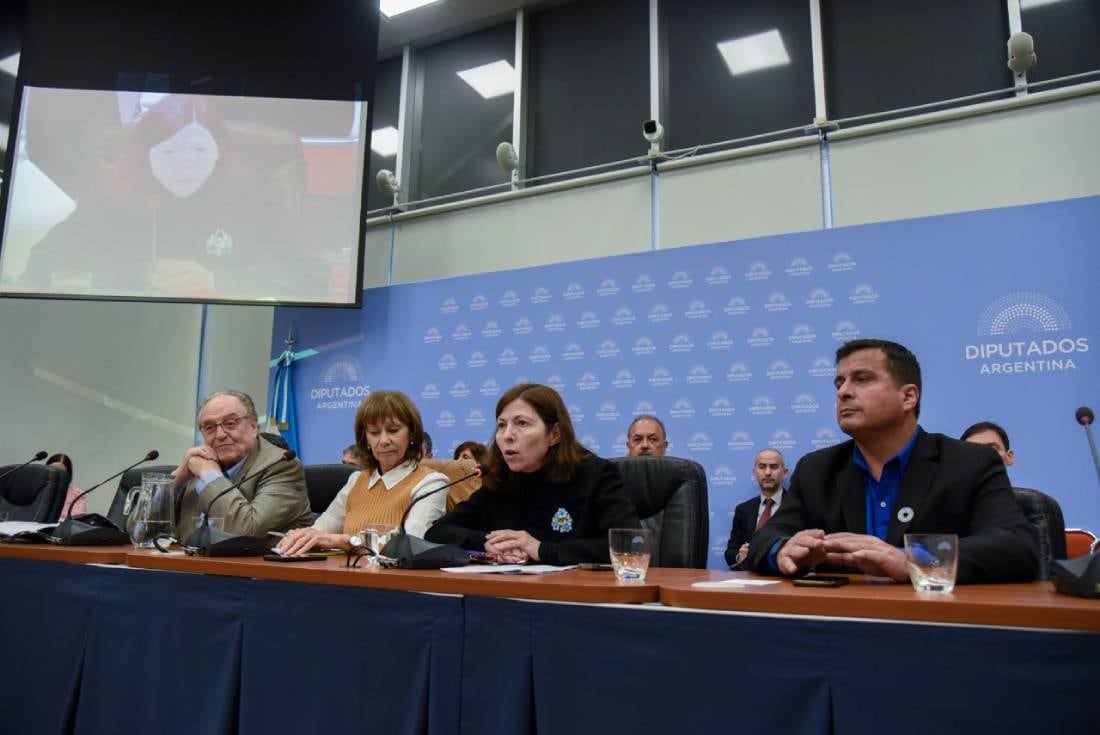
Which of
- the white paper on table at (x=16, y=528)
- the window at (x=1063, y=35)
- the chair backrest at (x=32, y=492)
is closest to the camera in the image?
the white paper on table at (x=16, y=528)

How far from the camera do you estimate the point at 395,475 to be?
2.47 m

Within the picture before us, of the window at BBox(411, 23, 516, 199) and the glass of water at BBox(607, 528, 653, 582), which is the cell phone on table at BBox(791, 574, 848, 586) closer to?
the glass of water at BBox(607, 528, 653, 582)

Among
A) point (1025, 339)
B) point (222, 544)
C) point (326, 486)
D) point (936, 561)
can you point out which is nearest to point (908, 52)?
point (1025, 339)

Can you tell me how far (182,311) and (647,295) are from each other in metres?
3.68

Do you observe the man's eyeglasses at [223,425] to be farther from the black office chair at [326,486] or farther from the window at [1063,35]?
the window at [1063,35]

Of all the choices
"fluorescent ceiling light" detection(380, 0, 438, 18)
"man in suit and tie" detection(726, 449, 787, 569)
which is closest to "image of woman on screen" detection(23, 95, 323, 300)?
"fluorescent ceiling light" detection(380, 0, 438, 18)

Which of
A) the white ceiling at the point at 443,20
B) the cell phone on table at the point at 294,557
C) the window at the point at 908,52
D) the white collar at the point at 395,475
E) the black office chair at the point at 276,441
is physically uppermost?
the white ceiling at the point at 443,20

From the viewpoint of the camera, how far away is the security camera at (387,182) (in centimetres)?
575

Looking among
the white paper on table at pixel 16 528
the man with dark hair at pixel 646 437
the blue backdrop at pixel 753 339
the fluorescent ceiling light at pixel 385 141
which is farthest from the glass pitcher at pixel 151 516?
the fluorescent ceiling light at pixel 385 141

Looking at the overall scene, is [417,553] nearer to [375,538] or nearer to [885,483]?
[375,538]

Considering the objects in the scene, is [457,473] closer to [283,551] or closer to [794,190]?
[283,551]

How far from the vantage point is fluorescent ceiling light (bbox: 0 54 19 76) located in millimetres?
5605

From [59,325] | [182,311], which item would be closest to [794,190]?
[182,311]

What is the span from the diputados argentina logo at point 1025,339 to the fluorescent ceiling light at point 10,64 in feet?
20.8
